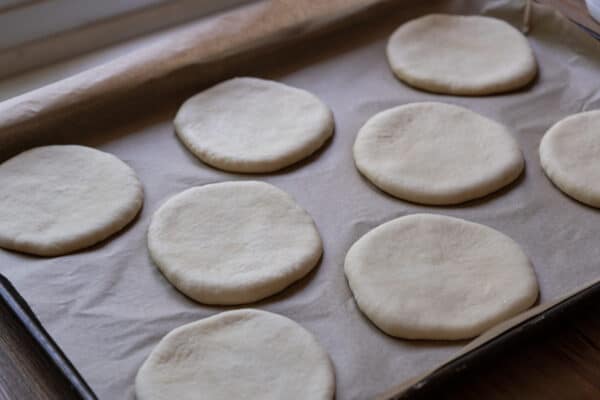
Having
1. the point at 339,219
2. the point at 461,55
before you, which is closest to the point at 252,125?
the point at 339,219

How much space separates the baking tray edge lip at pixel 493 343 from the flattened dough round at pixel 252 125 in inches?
19.3

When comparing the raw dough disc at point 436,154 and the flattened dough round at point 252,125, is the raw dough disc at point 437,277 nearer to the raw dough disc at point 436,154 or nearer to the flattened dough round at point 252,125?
the raw dough disc at point 436,154

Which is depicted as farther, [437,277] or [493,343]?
[437,277]

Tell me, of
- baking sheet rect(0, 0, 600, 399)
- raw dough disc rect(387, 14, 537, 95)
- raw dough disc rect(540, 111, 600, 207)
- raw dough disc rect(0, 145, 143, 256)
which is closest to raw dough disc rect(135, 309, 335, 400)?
baking sheet rect(0, 0, 600, 399)

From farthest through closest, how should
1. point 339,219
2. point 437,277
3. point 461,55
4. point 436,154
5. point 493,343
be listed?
point 461,55 < point 436,154 < point 339,219 < point 437,277 < point 493,343

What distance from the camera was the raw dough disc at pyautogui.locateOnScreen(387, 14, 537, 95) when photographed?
149 cm

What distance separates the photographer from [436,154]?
4.42 ft

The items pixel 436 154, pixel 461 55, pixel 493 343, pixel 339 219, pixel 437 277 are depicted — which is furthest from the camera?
pixel 461 55

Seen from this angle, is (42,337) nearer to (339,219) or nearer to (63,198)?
(63,198)

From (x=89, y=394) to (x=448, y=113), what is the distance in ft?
2.53

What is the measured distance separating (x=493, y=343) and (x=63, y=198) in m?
0.68

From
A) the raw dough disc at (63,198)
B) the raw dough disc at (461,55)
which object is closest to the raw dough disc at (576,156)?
the raw dough disc at (461,55)

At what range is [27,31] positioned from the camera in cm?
157

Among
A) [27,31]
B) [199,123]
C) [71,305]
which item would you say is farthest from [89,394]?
[27,31]
